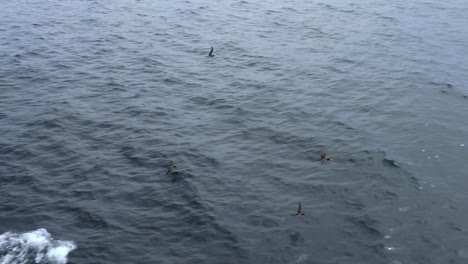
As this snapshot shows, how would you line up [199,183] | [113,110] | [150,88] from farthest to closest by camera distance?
[150,88], [113,110], [199,183]

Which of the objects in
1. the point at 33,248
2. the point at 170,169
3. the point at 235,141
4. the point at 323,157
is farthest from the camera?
the point at 235,141

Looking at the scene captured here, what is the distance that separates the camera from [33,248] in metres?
32.0

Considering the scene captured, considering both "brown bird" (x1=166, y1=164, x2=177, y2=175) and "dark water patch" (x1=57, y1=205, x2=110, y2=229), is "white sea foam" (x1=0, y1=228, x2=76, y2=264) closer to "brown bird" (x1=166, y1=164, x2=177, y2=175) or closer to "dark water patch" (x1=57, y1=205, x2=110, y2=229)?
"dark water patch" (x1=57, y1=205, x2=110, y2=229)

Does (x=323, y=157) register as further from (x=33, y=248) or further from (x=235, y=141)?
(x=33, y=248)

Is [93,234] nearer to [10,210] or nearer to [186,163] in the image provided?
[10,210]

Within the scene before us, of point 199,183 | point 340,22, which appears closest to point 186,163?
point 199,183

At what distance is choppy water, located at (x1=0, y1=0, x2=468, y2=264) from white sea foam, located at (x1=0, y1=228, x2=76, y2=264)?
0.13 metres

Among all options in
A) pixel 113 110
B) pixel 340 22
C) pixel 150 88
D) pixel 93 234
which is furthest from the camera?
pixel 340 22

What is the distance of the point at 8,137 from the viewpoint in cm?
4491

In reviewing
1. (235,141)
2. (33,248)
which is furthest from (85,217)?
(235,141)

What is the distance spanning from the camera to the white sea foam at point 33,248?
31156 mm

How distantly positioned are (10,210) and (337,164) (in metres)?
25.6

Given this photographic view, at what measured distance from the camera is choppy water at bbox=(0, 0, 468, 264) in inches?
1299

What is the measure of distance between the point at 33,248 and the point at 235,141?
64.1 ft
